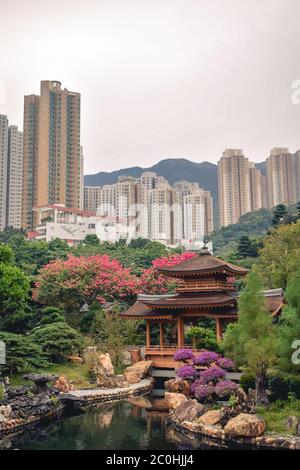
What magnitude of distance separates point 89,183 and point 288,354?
143141 millimetres

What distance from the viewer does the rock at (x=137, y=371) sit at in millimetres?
20219

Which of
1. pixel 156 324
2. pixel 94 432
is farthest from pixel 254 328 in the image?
pixel 156 324

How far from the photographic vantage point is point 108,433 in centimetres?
1360

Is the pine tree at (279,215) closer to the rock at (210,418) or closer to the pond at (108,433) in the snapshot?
the pond at (108,433)

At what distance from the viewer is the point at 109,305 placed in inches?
1049

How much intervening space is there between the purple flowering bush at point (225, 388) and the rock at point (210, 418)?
39.4 inches

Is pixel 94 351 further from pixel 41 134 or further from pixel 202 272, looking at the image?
pixel 41 134

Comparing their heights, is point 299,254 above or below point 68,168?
below

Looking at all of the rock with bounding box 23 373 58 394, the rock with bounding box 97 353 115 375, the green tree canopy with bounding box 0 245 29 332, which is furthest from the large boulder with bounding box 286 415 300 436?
the green tree canopy with bounding box 0 245 29 332

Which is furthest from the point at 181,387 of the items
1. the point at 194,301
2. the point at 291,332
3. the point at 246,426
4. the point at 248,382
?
the point at 291,332

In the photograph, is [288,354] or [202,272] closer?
[288,354]

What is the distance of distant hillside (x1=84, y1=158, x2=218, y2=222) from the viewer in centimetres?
14775

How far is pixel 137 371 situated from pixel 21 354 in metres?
5.20

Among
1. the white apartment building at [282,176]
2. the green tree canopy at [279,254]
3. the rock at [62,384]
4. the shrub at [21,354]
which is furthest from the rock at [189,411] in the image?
the white apartment building at [282,176]
